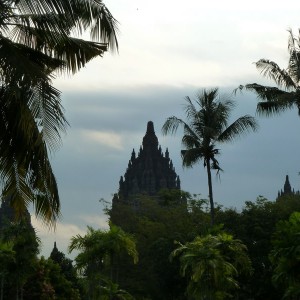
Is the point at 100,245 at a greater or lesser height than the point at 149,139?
lesser

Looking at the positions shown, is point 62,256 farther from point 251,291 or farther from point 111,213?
point 251,291

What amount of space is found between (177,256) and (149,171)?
321ft

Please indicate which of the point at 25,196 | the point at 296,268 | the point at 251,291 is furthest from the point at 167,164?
the point at 25,196

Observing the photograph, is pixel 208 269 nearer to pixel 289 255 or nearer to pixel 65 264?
pixel 289 255

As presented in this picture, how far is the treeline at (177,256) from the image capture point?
35.1m

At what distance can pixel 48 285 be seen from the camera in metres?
66.4

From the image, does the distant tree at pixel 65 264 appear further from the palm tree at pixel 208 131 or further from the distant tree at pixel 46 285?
the palm tree at pixel 208 131

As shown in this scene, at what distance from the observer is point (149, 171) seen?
501 feet

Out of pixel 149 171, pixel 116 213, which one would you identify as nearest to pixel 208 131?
pixel 116 213

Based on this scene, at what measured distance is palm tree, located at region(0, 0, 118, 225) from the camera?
14.8m

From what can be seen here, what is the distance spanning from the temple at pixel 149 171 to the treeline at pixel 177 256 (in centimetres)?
6724

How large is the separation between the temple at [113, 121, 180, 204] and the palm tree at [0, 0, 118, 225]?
134m

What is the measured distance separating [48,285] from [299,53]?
3969 cm

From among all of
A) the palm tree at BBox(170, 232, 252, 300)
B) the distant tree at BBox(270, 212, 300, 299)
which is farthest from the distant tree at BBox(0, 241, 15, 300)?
the distant tree at BBox(270, 212, 300, 299)
